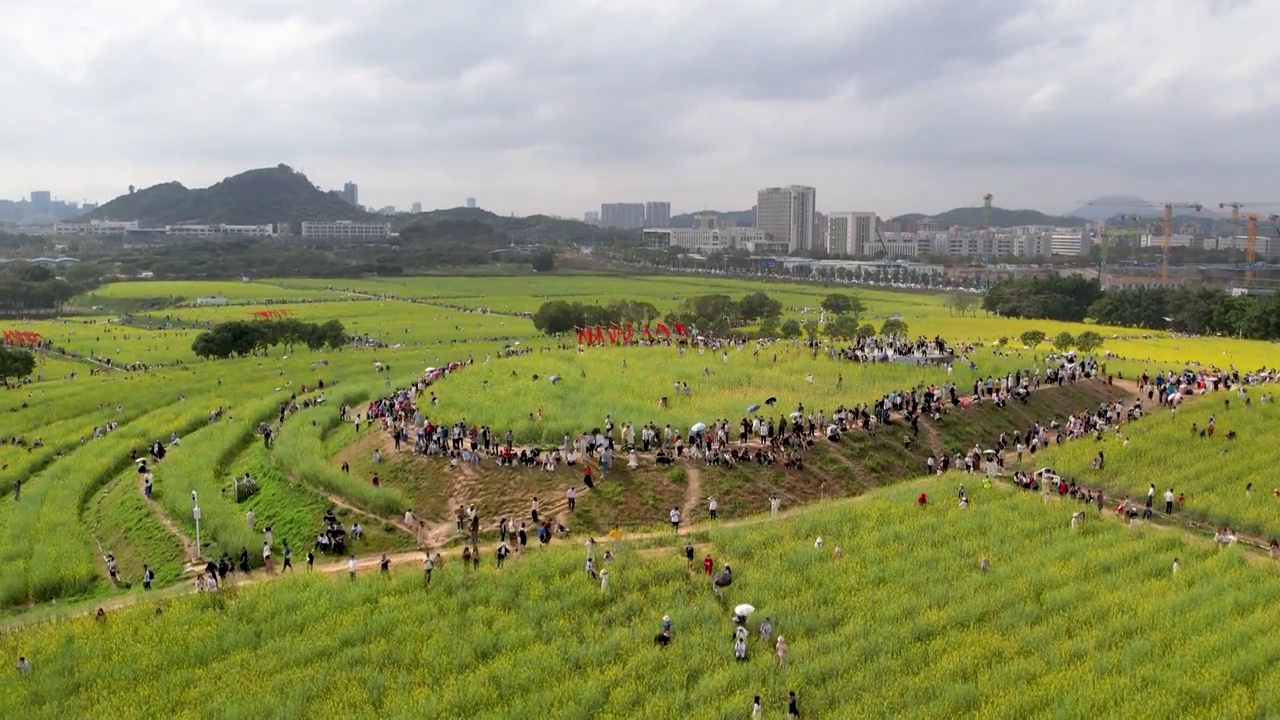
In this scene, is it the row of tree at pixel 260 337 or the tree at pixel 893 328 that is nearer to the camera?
the row of tree at pixel 260 337

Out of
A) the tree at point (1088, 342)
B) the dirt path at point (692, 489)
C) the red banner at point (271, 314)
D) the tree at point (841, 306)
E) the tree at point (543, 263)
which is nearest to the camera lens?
the dirt path at point (692, 489)

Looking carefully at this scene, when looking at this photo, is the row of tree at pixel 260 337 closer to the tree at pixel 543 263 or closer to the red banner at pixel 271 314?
the red banner at pixel 271 314

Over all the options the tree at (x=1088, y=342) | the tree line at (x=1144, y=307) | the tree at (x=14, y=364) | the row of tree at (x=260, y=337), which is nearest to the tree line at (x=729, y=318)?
the tree at (x=1088, y=342)

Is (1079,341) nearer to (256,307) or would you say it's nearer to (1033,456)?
(1033,456)

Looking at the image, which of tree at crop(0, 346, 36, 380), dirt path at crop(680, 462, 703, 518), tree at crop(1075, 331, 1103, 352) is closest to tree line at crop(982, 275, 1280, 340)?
tree at crop(1075, 331, 1103, 352)

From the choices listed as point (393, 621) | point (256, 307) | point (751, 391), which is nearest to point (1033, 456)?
point (751, 391)

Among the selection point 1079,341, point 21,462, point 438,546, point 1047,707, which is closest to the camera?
point 1047,707

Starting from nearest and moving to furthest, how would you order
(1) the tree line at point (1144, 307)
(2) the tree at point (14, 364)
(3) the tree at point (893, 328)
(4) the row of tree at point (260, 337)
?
(2) the tree at point (14, 364)
(4) the row of tree at point (260, 337)
(3) the tree at point (893, 328)
(1) the tree line at point (1144, 307)
